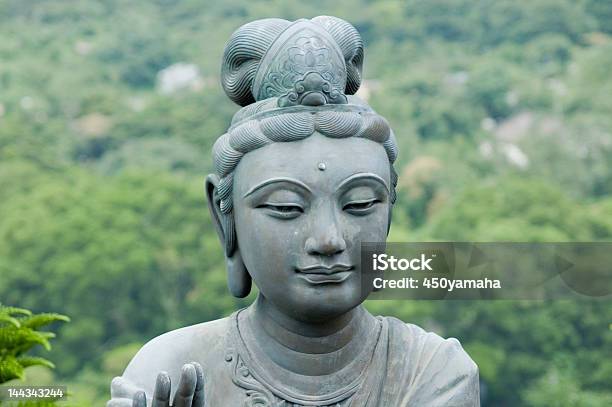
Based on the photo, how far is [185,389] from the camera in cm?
543

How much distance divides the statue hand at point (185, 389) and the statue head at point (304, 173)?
590 millimetres

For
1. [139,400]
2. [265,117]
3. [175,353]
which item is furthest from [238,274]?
[139,400]

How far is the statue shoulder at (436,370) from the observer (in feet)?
19.5

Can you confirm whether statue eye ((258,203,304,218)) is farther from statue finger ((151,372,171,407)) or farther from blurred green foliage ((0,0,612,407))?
blurred green foliage ((0,0,612,407))

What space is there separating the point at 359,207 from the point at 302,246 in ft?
0.99

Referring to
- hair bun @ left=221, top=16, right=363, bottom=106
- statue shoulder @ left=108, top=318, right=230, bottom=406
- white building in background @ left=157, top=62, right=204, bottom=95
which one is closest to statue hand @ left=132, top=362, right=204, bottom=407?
statue shoulder @ left=108, top=318, right=230, bottom=406

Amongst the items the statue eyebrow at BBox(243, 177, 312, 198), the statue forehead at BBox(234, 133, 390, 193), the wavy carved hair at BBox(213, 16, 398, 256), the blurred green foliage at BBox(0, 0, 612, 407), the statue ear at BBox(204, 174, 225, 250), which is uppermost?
the wavy carved hair at BBox(213, 16, 398, 256)

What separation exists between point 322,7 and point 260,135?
2589 inches

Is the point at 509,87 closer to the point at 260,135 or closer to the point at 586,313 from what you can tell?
the point at 586,313

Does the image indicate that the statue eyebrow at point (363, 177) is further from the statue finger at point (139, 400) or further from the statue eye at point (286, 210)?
the statue finger at point (139, 400)

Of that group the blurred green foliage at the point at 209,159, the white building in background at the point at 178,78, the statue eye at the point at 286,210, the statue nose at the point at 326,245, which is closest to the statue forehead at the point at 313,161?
the statue eye at the point at 286,210

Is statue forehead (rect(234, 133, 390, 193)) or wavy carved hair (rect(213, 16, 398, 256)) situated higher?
wavy carved hair (rect(213, 16, 398, 256))

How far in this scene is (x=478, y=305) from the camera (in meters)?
43.2

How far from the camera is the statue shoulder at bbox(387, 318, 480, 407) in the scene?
234 inches
